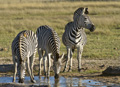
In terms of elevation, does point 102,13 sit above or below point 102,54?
above

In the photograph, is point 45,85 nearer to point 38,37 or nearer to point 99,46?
point 38,37

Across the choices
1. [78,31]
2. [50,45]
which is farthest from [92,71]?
[50,45]

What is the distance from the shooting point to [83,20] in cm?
973

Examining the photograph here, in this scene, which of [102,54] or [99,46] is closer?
[102,54]

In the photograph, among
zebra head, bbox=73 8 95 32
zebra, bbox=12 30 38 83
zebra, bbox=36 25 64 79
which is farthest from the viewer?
zebra head, bbox=73 8 95 32

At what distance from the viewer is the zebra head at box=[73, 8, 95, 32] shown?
9.65 metres

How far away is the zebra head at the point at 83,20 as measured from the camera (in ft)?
31.7

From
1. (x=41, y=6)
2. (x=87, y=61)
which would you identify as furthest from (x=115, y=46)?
(x=41, y=6)

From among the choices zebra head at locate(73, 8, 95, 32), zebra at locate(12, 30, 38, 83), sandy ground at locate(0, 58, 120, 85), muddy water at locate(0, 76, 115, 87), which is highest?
zebra head at locate(73, 8, 95, 32)

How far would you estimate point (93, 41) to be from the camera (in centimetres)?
1596

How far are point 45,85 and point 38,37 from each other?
2257 millimetres

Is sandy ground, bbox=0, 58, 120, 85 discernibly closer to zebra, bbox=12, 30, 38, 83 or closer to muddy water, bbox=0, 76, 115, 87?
muddy water, bbox=0, 76, 115, 87

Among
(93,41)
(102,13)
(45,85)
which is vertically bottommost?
(45,85)

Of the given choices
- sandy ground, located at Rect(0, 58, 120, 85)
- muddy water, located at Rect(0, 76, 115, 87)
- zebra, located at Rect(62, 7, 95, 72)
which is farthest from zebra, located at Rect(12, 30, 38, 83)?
zebra, located at Rect(62, 7, 95, 72)
